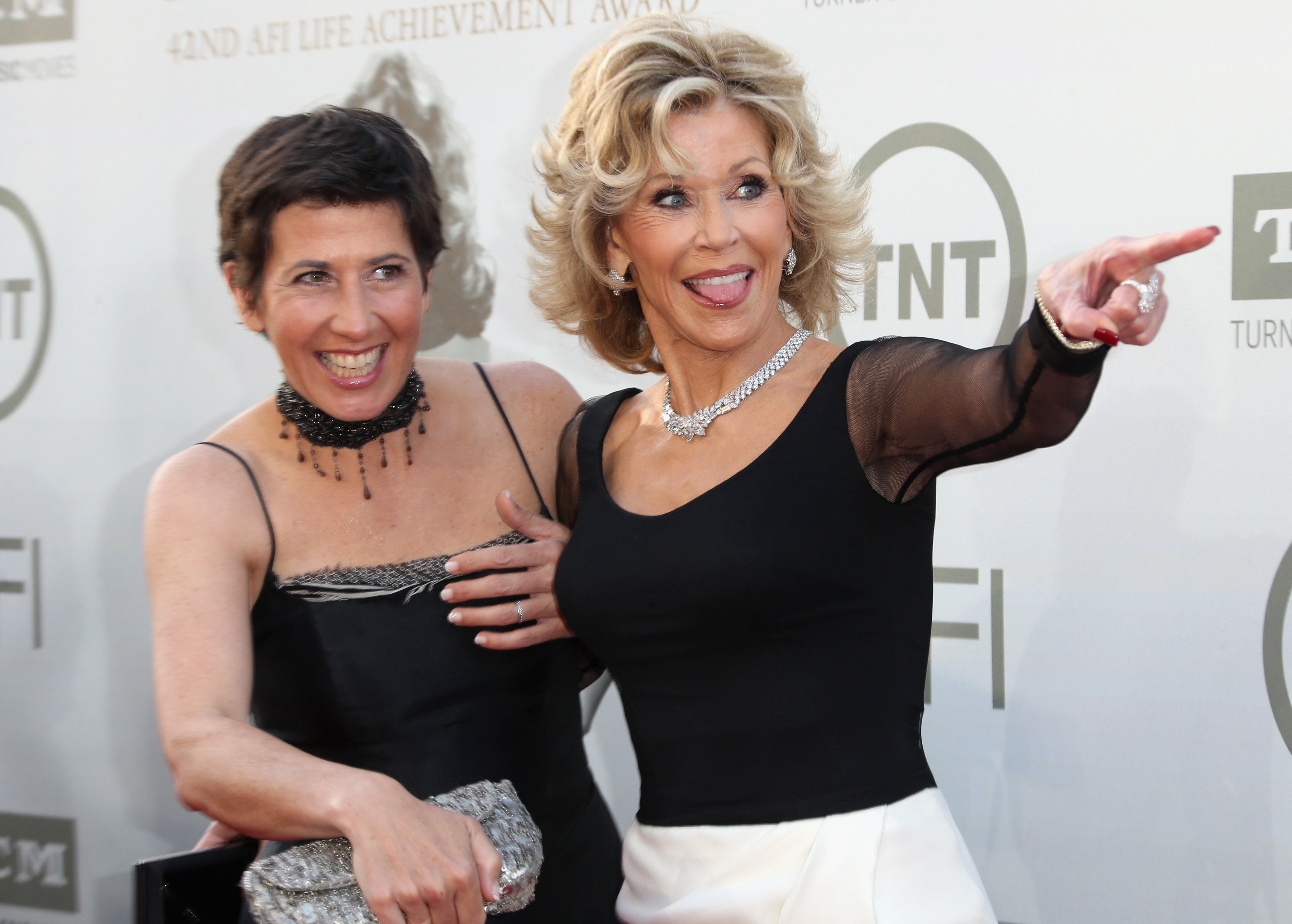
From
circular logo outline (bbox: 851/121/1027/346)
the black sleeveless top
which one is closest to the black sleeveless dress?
the black sleeveless top

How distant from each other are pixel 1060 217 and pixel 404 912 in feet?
5.82

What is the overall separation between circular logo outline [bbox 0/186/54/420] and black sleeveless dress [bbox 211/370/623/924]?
6.39 ft

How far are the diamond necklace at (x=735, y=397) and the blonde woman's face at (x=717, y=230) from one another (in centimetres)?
5

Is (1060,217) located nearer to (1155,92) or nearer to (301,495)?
(1155,92)

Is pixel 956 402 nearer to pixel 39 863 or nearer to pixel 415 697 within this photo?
pixel 415 697

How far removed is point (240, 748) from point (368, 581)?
1.00 ft

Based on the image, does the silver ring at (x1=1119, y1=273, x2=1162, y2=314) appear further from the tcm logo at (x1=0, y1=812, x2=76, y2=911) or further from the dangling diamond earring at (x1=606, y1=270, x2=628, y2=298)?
the tcm logo at (x1=0, y1=812, x2=76, y2=911)

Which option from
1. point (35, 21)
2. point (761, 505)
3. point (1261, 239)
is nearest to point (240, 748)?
point (761, 505)

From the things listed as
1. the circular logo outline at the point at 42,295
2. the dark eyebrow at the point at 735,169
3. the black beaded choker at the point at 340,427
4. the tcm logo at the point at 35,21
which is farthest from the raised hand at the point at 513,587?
the tcm logo at the point at 35,21

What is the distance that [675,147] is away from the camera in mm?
1378

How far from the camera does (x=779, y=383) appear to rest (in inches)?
55.5

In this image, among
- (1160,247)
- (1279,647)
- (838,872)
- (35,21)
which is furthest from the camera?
(35,21)

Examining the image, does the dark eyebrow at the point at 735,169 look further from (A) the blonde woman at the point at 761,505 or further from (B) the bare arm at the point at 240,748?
(B) the bare arm at the point at 240,748

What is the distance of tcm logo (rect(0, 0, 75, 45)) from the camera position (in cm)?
300
